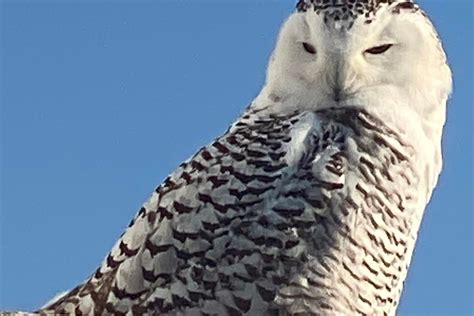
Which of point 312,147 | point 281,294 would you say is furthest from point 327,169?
point 281,294

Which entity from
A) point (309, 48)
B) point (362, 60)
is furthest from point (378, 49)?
point (309, 48)

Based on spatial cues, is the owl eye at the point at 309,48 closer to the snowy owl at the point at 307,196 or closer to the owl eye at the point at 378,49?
the snowy owl at the point at 307,196

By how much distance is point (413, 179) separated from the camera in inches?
153

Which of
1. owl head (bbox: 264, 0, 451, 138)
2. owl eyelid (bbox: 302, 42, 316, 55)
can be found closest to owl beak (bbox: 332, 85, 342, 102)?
owl head (bbox: 264, 0, 451, 138)

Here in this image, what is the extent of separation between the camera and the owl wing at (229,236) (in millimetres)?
3678

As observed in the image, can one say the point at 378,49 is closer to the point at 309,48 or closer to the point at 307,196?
the point at 309,48

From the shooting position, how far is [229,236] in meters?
3.70

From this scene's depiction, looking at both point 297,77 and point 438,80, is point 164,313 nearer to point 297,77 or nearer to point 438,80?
point 297,77

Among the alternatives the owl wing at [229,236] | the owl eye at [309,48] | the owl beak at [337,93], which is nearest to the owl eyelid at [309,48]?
the owl eye at [309,48]

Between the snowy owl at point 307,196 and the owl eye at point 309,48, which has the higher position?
the owl eye at point 309,48

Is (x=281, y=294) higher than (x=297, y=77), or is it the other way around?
(x=297, y=77)

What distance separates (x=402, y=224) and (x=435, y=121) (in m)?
0.34

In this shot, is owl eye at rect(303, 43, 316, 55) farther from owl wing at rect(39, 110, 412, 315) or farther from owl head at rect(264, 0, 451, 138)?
owl wing at rect(39, 110, 412, 315)

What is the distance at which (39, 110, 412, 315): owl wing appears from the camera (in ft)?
12.1
